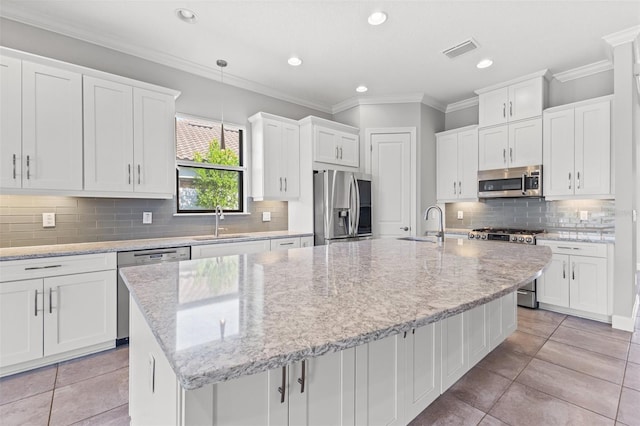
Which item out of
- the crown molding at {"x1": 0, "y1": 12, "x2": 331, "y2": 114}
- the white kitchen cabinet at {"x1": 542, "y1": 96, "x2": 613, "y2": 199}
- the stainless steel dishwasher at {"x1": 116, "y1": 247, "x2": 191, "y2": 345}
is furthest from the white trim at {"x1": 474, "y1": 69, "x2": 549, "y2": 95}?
the stainless steel dishwasher at {"x1": 116, "y1": 247, "x2": 191, "y2": 345}

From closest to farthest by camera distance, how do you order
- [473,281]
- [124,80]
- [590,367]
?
[473,281] → [590,367] → [124,80]

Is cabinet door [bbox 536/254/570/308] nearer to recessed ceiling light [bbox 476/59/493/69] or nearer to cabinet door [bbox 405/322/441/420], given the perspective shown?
recessed ceiling light [bbox 476/59/493/69]

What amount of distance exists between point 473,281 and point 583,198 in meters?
3.28

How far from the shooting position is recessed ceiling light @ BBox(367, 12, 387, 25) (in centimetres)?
261

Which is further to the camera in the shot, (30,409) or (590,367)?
(590,367)

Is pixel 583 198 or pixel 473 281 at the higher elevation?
pixel 583 198

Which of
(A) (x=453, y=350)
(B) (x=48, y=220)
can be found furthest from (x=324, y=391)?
(B) (x=48, y=220)

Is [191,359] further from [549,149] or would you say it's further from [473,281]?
[549,149]

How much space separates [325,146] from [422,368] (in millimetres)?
3242

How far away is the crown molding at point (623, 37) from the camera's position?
2835 millimetres

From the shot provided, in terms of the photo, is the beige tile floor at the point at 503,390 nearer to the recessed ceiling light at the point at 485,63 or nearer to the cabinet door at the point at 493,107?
the cabinet door at the point at 493,107

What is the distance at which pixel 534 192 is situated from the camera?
12.3 feet

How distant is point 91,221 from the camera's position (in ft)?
9.61

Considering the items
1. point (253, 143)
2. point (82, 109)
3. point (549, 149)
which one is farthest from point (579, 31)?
point (82, 109)
